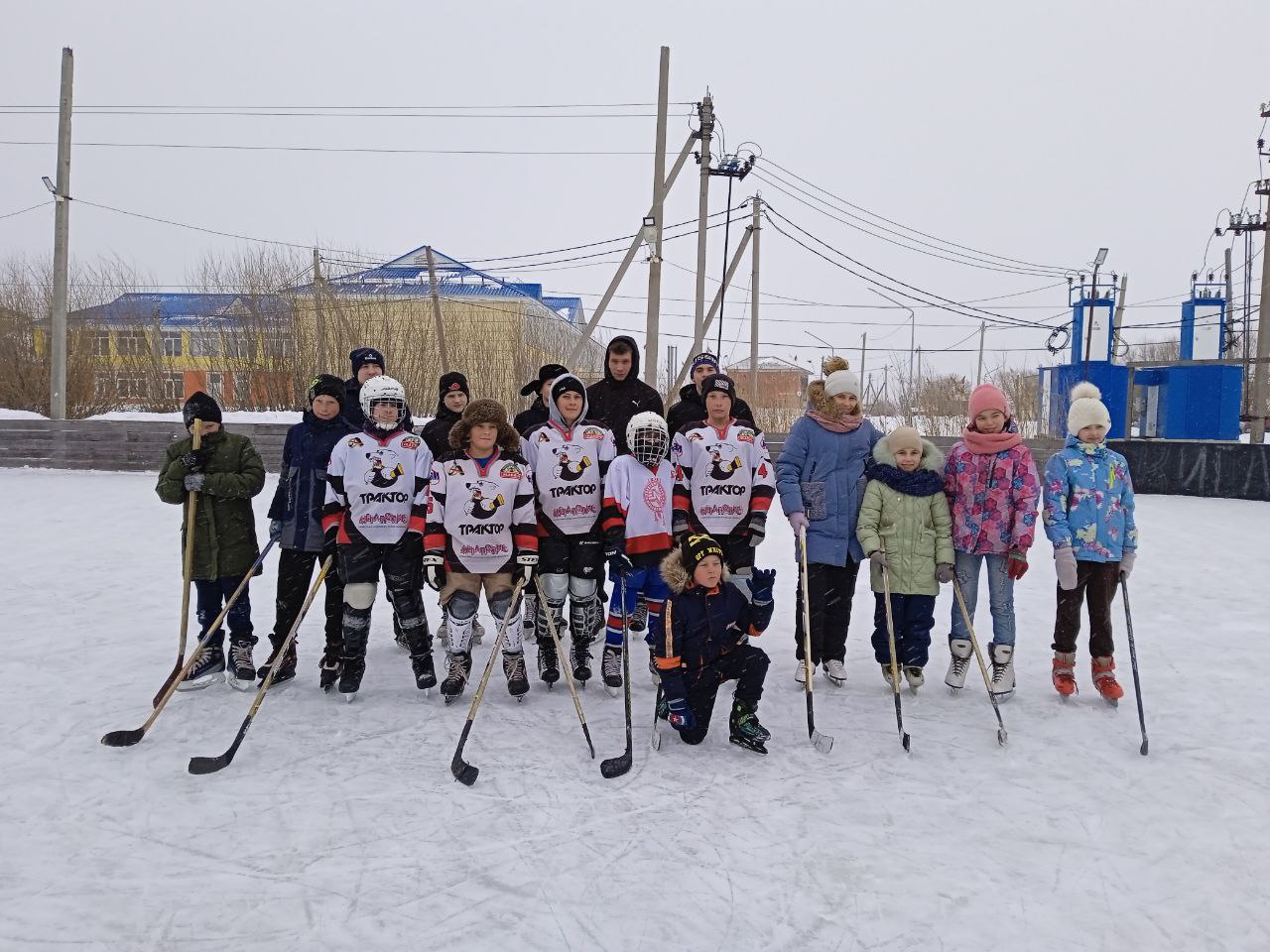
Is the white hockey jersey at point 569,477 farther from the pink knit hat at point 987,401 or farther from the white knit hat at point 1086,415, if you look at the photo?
the white knit hat at point 1086,415

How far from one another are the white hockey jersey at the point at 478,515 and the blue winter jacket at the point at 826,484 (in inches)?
56.0

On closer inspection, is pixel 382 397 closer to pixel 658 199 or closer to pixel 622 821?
pixel 622 821

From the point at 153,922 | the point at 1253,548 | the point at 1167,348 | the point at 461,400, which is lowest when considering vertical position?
the point at 153,922

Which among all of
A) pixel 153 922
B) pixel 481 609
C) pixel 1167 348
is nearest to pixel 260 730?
pixel 153 922

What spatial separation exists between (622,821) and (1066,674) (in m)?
2.75

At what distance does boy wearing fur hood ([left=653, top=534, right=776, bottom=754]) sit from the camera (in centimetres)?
380

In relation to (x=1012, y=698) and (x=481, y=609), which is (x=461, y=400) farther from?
(x=1012, y=698)

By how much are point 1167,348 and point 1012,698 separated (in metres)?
52.9

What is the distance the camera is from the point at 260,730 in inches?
156

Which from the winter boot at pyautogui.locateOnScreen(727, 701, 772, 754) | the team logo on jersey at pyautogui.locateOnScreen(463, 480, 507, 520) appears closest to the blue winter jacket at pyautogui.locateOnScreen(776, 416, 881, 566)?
the winter boot at pyautogui.locateOnScreen(727, 701, 772, 754)

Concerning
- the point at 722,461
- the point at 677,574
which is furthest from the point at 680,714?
the point at 722,461

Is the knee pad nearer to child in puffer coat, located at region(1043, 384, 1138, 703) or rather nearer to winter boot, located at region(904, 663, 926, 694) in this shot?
winter boot, located at region(904, 663, 926, 694)

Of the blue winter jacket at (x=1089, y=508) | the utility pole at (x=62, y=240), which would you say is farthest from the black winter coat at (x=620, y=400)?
the utility pole at (x=62, y=240)

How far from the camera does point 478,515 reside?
14.0 feet
